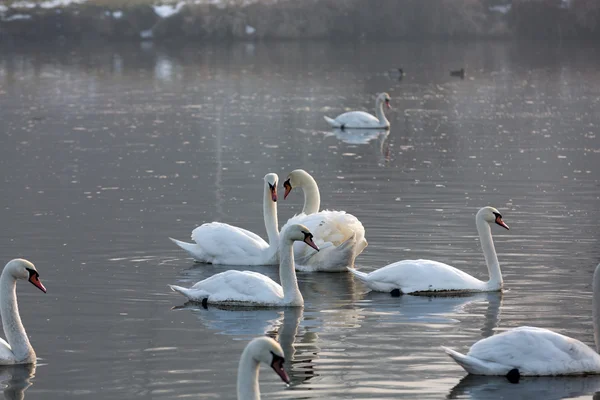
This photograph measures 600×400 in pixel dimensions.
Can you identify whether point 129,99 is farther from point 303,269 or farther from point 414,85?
point 303,269

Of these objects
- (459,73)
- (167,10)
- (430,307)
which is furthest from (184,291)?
(167,10)

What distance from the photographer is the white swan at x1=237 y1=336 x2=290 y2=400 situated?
705cm

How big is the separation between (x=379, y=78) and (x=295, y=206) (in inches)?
1257

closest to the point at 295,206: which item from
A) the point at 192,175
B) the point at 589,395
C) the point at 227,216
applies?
the point at 227,216

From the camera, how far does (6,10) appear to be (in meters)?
88.4

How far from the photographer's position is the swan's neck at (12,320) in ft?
33.2

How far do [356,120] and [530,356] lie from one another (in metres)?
22.2

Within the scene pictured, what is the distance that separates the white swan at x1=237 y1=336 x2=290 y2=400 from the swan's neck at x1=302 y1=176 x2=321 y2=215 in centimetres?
849

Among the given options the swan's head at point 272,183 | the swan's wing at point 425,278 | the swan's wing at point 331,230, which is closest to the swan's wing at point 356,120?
the swan's head at point 272,183

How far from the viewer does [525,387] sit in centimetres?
970

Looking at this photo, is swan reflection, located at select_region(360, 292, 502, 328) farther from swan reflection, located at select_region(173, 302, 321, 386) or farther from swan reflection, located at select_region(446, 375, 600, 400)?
swan reflection, located at select_region(446, 375, 600, 400)

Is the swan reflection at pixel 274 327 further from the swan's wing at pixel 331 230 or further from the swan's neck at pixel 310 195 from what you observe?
the swan's neck at pixel 310 195

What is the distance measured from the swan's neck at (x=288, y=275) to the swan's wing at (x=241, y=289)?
0.10 m

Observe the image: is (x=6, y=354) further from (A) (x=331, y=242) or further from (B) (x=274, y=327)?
(A) (x=331, y=242)
